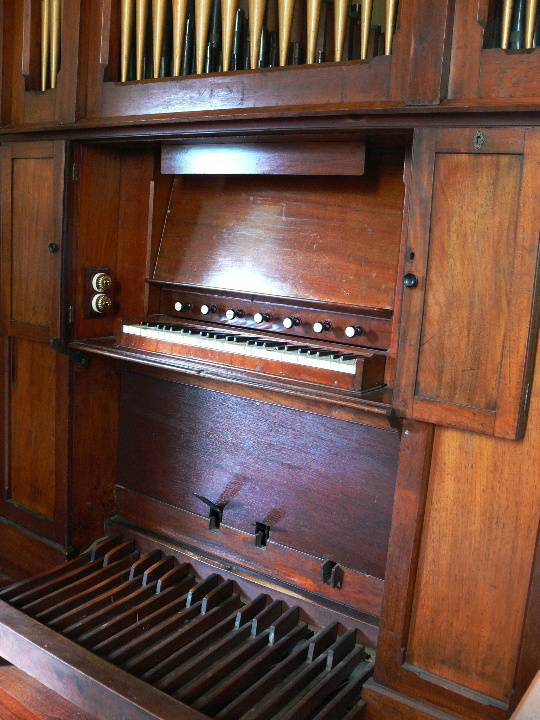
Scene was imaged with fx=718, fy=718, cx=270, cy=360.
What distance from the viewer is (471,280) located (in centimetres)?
200

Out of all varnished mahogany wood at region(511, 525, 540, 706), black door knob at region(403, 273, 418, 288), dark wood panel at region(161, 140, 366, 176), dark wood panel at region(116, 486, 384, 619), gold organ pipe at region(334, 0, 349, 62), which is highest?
gold organ pipe at region(334, 0, 349, 62)

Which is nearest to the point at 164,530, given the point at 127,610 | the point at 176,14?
the point at 127,610

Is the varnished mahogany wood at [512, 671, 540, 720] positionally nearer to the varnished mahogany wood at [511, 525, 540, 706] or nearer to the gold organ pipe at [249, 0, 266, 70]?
the varnished mahogany wood at [511, 525, 540, 706]

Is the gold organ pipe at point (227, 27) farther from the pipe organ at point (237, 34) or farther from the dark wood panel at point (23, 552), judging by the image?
the dark wood panel at point (23, 552)

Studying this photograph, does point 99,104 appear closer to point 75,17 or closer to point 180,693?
point 75,17

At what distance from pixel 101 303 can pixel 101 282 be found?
0.09 metres

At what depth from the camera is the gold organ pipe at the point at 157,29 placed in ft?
8.80

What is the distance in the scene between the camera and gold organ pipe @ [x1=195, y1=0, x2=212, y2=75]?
8.44 feet

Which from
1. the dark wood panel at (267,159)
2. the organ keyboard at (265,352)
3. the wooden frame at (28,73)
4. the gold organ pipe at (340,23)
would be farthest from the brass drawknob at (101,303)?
the gold organ pipe at (340,23)

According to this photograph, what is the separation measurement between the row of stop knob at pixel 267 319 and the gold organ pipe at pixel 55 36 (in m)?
1.06

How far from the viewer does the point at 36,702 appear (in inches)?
98.3

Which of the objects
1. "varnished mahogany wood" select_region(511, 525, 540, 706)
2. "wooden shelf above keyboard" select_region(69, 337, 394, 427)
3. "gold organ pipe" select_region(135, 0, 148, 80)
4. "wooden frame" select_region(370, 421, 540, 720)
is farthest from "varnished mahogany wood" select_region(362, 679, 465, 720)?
"gold organ pipe" select_region(135, 0, 148, 80)

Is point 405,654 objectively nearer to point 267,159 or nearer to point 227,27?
point 267,159

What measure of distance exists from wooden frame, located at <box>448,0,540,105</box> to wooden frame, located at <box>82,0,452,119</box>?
0.04 m
